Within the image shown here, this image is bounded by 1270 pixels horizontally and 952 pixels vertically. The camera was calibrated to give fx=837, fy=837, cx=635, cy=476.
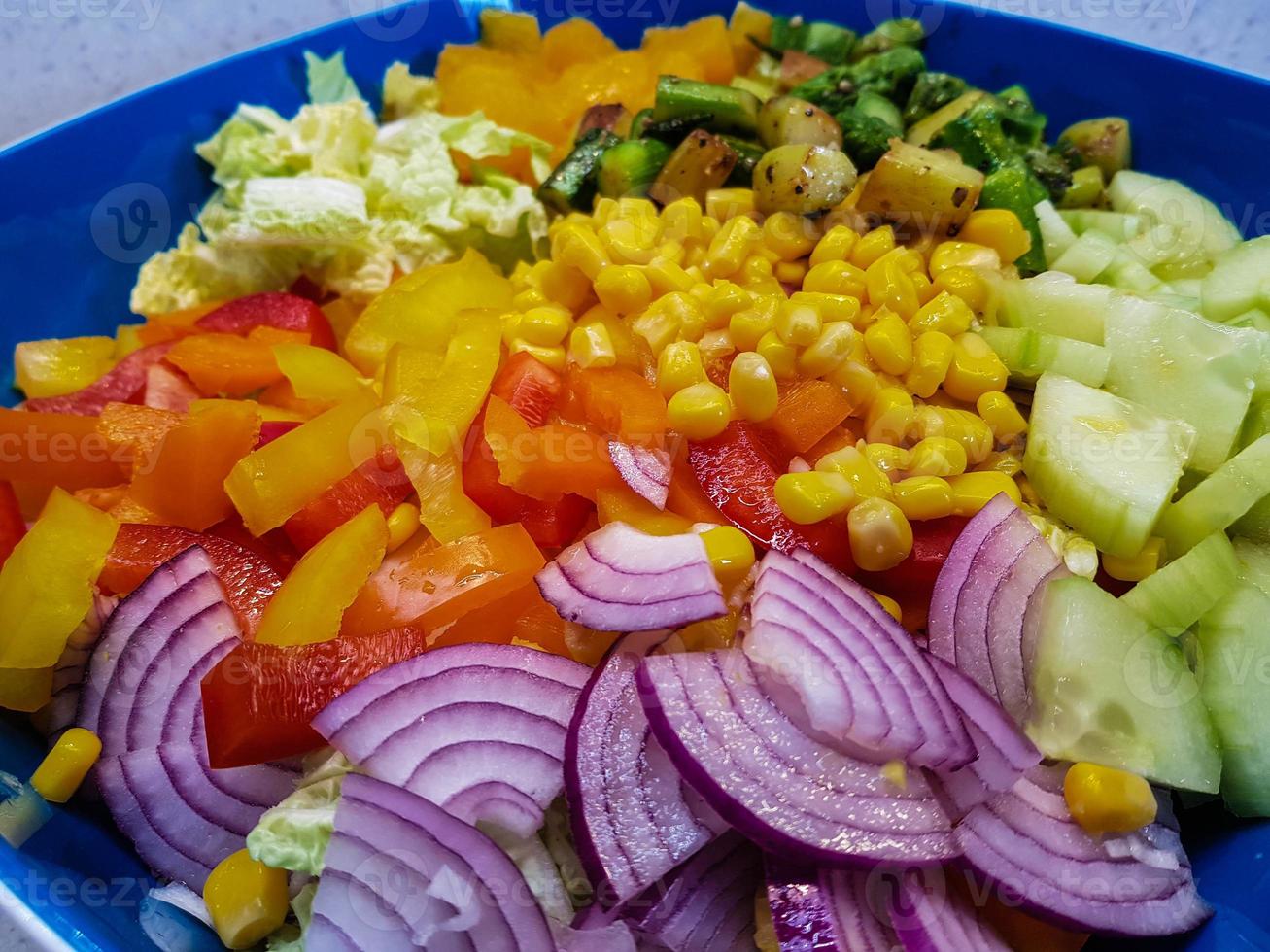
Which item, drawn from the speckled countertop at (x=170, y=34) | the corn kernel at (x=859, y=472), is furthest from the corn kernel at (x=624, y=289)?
the speckled countertop at (x=170, y=34)

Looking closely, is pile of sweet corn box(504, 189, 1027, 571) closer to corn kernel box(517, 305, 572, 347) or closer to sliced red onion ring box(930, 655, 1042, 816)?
corn kernel box(517, 305, 572, 347)

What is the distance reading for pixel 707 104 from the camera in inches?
113

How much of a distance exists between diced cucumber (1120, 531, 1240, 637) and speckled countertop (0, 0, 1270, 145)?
267 centimetres

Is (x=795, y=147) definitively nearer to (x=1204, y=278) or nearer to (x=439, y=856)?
(x=1204, y=278)

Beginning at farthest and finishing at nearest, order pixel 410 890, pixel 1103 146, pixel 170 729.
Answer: pixel 1103 146
pixel 170 729
pixel 410 890

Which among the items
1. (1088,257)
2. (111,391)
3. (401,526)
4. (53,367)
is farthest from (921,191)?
(53,367)

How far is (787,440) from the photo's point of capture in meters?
2.12

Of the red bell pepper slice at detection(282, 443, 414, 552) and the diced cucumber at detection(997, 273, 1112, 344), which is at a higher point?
the diced cucumber at detection(997, 273, 1112, 344)

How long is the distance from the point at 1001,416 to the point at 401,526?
152 cm

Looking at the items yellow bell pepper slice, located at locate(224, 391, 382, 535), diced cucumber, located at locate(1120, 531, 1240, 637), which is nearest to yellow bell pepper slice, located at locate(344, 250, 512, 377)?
yellow bell pepper slice, located at locate(224, 391, 382, 535)

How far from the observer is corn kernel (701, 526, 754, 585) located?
175cm

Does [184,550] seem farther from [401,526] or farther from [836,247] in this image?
[836,247]

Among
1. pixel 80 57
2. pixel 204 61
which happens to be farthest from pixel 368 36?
pixel 80 57

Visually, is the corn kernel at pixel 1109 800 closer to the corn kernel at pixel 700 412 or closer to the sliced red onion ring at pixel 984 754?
the sliced red onion ring at pixel 984 754
